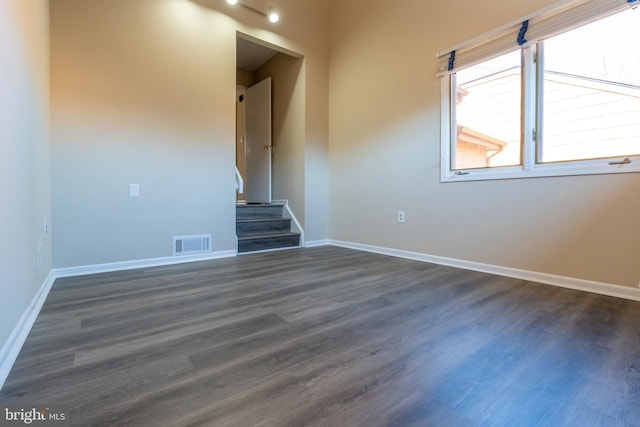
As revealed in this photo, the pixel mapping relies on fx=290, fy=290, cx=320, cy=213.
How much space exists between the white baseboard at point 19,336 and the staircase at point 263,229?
1908 mm

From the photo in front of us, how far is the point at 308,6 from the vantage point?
13.2ft

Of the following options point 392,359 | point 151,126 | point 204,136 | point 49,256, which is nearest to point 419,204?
point 392,359

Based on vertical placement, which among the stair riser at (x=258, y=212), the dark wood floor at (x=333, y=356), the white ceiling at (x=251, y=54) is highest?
the white ceiling at (x=251, y=54)

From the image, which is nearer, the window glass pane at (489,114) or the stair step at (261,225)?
the window glass pane at (489,114)

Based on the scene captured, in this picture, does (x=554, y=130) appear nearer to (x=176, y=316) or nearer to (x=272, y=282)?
(x=272, y=282)

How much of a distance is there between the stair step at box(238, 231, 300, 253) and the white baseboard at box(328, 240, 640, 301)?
124 cm

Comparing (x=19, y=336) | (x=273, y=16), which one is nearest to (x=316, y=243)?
(x=273, y=16)

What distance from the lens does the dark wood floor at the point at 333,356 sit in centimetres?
92

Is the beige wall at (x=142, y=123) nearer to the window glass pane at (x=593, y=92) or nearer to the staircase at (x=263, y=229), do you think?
the staircase at (x=263, y=229)

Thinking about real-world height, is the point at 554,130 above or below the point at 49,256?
above

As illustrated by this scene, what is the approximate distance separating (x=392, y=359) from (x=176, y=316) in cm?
122

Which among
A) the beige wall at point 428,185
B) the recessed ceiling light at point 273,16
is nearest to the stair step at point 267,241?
the beige wall at point 428,185

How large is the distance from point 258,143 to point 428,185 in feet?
10.0

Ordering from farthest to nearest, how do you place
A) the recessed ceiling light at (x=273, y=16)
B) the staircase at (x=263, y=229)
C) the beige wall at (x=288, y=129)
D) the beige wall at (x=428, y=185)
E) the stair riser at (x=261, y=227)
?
the beige wall at (x=288, y=129) < the stair riser at (x=261, y=227) < the staircase at (x=263, y=229) < the recessed ceiling light at (x=273, y=16) < the beige wall at (x=428, y=185)
